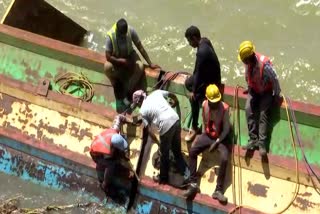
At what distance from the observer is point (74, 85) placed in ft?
31.6

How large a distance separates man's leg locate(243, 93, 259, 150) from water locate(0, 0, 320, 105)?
3014mm

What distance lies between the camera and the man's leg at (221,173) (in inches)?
307

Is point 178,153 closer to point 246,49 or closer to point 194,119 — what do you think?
point 194,119

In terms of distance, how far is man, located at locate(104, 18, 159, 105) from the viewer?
850cm

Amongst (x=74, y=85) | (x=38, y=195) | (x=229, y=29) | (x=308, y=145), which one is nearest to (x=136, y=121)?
(x=74, y=85)

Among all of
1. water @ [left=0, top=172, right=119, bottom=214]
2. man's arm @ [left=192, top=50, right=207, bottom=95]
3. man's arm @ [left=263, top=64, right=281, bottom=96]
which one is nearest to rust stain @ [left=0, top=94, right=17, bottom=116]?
water @ [left=0, top=172, right=119, bottom=214]

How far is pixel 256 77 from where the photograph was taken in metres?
7.79

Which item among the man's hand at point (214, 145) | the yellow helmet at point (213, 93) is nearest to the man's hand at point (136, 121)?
the man's hand at point (214, 145)

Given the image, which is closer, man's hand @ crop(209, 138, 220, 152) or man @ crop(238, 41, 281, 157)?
man @ crop(238, 41, 281, 157)

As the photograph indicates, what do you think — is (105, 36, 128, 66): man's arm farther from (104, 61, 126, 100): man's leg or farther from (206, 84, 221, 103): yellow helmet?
(206, 84, 221, 103): yellow helmet

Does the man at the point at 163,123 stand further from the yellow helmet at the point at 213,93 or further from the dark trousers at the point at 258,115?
the dark trousers at the point at 258,115

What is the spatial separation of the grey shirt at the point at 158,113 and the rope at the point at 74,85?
186cm

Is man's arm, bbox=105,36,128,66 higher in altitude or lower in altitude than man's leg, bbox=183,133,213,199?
higher

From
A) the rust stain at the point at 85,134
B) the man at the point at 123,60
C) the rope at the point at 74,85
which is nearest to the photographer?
the man at the point at 123,60
